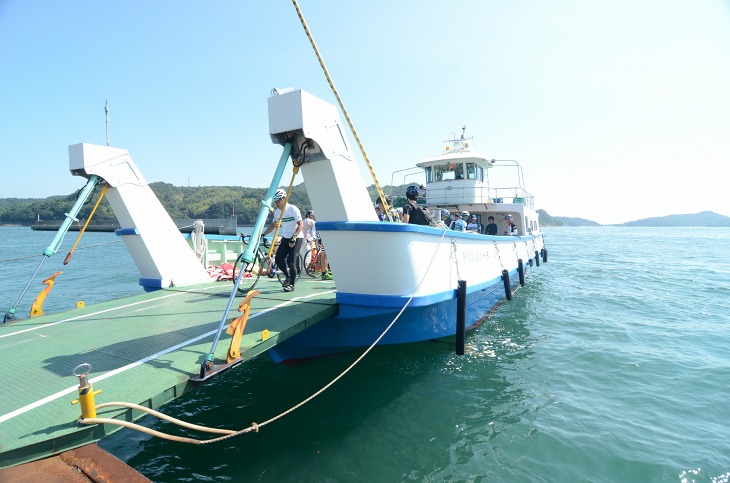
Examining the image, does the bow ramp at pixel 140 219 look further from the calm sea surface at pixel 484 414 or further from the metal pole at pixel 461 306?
the metal pole at pixel 461 306

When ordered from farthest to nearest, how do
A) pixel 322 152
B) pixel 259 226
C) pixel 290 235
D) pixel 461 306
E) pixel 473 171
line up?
1. pixel 473 171
2. pixel 290 235
3. pixel 461 306
4. pixel 322 152
5. pixel 259 226

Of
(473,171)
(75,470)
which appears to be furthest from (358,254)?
(473,171)

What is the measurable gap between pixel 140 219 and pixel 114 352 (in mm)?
3907

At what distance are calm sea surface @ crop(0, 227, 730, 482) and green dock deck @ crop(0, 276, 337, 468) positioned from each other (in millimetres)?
1240

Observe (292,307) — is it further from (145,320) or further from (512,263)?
(512,263)

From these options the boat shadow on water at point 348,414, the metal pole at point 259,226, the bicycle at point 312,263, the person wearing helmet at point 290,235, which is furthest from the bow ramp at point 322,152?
the bicycle at point 312,263

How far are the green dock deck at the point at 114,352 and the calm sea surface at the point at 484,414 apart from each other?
1.24 metres

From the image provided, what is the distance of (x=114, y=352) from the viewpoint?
4.06 m

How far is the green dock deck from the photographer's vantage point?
2.69 m

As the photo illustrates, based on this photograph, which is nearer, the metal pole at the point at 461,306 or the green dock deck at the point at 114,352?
the green dock deck at the point at 114,352

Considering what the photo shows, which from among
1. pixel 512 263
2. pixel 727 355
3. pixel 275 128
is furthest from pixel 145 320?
pixel 727 355

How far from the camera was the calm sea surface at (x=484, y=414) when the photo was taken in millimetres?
4086

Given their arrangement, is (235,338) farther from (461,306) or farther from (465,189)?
(465,189)

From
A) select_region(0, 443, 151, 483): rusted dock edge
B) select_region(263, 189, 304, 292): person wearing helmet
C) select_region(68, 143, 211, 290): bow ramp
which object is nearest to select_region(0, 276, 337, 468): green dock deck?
select_region(0, 443, 151, 483): rusted dock edge
